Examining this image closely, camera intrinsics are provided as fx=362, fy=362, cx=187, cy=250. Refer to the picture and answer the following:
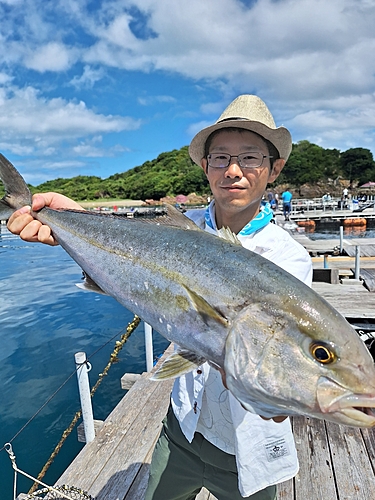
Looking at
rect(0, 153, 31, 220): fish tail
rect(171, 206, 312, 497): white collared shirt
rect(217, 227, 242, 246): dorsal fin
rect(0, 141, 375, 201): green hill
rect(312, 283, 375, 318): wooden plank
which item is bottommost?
rect(312, 283, 375, 318): wooden plank

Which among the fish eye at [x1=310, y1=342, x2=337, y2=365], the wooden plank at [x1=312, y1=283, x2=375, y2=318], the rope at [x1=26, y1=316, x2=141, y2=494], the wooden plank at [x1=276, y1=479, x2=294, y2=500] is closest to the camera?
the fish eye at [x1=310, y1=342, x2=337, y2=365]

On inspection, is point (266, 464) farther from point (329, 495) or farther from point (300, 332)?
point (329, 495)

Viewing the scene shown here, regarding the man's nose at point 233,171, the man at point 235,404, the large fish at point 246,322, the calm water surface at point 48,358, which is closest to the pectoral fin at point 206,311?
the large fish at point 246,322

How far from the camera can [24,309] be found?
1405 centimetres

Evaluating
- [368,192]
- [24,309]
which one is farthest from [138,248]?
[368,192]

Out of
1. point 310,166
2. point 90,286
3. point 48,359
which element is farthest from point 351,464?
point 310,166

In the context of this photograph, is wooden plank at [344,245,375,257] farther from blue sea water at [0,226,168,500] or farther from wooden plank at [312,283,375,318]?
blue sea water at [0,226,168,500]

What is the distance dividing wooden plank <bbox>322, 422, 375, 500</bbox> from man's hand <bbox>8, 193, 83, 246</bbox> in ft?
10.2

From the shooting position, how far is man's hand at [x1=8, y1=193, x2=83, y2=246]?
256 cm

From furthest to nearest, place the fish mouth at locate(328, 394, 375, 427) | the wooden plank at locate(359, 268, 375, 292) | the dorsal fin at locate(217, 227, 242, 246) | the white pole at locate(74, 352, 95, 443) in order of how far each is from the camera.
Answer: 1. the wooden plank at locate(359, 268, 375, 292)
2. the white pole at locate(74, 352, 95, 443)
3. the dorsal fin at locate(217, 227, 242, 246)
4. the fish mouth at locate(328, 394, 375, 427)

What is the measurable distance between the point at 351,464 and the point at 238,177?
3.00 meters

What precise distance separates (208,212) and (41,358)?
9.14 m

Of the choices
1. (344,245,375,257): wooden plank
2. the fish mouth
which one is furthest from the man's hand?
(344,245,375,257): wooden plank

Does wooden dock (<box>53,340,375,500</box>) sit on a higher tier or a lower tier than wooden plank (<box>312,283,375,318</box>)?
lower
